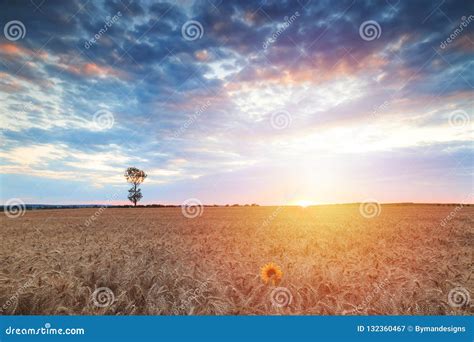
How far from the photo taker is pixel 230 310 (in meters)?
5.67

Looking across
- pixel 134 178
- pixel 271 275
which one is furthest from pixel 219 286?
pixel 134 178

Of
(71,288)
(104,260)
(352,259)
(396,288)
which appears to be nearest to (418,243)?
(352,259)

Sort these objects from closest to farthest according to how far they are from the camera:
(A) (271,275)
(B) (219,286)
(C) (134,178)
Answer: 1. (B) (219,286)
2. (A) (271,275)
3. (C) (134,178)

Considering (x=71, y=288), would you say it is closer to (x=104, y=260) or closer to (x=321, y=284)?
(x=104, y=260)

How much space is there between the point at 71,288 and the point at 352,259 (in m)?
5.82

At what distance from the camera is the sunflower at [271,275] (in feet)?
21.6

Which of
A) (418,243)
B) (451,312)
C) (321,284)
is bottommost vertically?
(451,312)

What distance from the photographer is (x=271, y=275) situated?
6.73 m

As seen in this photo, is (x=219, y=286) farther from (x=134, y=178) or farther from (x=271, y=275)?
(x=134, y=178)

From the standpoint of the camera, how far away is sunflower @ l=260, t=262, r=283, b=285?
6.60 meters

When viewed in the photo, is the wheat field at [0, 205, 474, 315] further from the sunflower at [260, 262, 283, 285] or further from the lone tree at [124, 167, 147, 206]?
the lone tree at [124, 167, 147, 206]

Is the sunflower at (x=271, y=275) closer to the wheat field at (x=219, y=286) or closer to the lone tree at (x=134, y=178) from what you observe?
the wheat field at (x=219, y=286)

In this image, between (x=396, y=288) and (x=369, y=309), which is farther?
(x=396, y=288)

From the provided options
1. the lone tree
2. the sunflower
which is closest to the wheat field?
the sunflower
